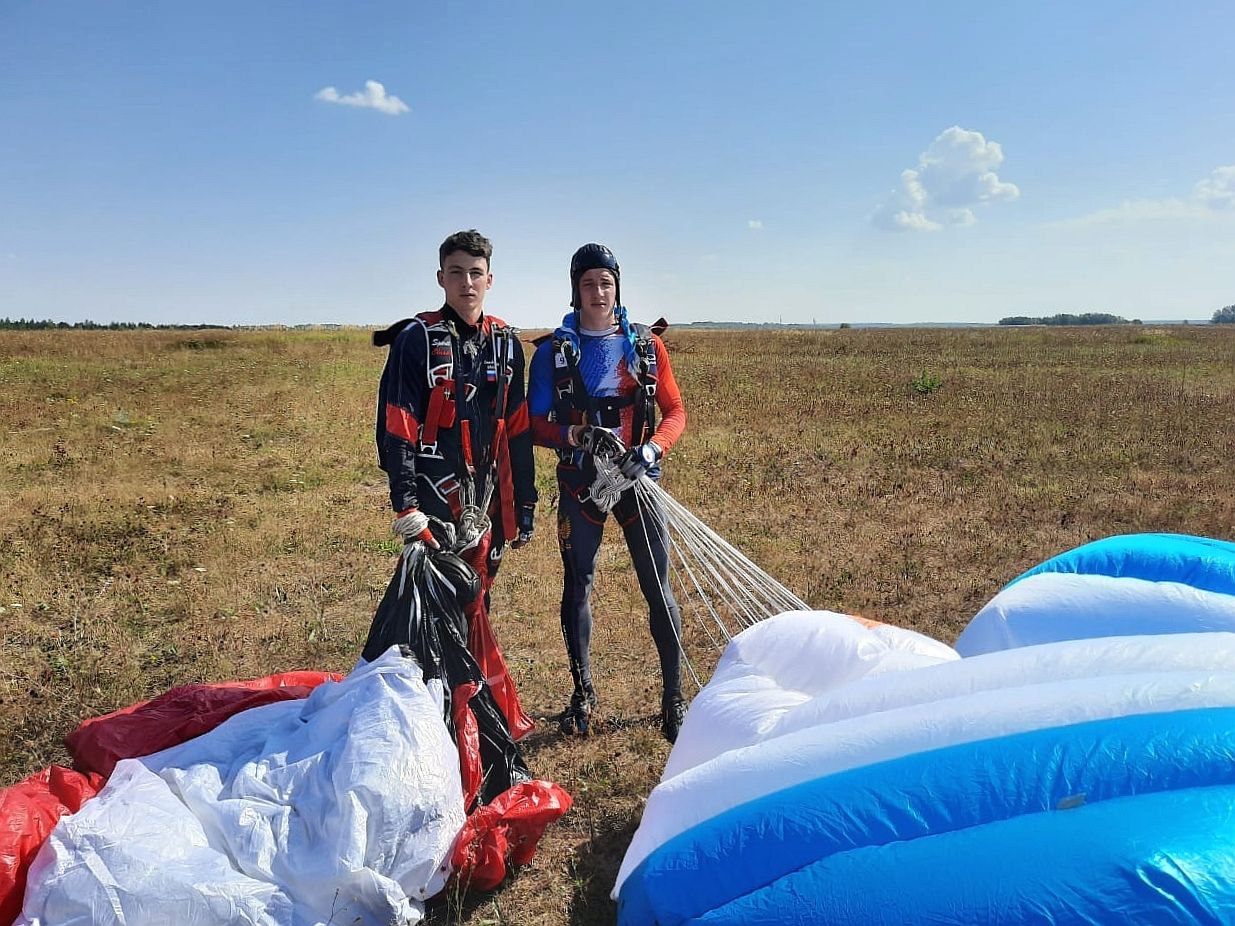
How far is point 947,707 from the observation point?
78.3 inches

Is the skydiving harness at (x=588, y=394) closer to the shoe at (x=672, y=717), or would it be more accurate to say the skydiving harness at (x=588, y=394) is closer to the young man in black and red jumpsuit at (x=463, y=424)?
the young man in black and red jumpsuit at (x=463, y=424)

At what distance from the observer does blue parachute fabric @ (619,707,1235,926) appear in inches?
62.1

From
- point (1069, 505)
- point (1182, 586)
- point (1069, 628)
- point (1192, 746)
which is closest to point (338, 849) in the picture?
point (1192, 746)

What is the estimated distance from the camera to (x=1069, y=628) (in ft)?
9.01

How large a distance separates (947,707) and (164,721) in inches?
113

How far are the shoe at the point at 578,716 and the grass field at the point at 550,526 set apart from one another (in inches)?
3.0

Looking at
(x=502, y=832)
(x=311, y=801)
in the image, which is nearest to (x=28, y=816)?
(x=311, y=801)

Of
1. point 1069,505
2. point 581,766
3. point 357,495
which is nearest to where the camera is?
point 581,766

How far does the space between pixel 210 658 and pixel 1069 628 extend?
4433mm

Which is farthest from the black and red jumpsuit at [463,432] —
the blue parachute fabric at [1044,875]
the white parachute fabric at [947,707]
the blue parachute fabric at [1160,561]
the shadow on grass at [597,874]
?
the blue parachute fabric at [1160,561]

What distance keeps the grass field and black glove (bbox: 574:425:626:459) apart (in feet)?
4.61

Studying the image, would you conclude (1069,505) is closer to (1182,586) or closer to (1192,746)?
(1182,586)

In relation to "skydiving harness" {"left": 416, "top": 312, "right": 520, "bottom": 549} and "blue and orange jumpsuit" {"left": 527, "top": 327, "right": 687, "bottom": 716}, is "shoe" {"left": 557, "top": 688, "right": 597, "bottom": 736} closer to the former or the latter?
"blue and orange jumpsuit" {"left": 527, "top": 327, "right": 687, "bottom": 716}

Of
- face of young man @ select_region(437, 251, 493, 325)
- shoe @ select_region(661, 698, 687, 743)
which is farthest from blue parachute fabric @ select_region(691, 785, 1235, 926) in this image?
face of young man @ select_region(437, 251, 493, 325)
